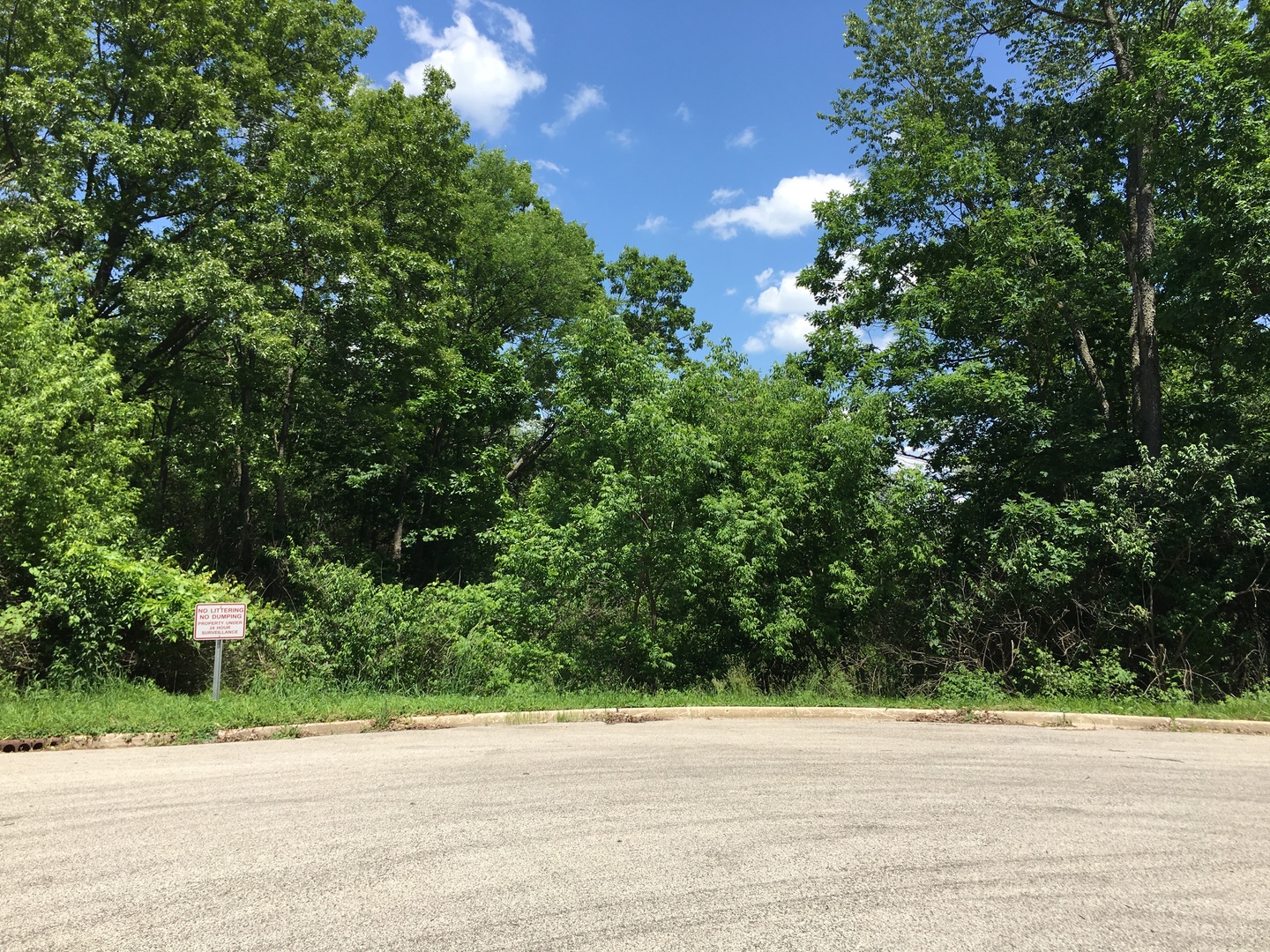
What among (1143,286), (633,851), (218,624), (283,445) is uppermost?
(1143,286)

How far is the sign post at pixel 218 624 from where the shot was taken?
959 cm

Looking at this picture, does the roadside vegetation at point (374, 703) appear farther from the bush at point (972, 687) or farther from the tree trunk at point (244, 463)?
the tree trunk at point (244, 463)

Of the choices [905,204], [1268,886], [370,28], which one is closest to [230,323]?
[370,28]

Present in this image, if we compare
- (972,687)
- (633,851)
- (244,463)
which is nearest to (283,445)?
(244,463)

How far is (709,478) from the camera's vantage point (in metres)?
14.5

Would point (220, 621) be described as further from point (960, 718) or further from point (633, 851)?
point (960, 718)

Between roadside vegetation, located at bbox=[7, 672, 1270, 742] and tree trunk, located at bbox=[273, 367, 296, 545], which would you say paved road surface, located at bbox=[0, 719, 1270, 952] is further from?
tree trunk, located at bbox=[273, 367, 296, 545]

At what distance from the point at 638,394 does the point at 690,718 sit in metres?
8.64

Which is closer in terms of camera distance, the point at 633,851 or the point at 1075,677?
the point at 633,851

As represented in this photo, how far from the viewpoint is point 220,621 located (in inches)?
382

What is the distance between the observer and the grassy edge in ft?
26.6

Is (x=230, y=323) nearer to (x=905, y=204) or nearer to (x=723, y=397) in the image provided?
(x=723, y=397)

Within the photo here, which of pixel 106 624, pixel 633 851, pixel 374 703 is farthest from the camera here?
pixel 106 624

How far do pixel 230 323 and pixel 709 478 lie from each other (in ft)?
42.8
